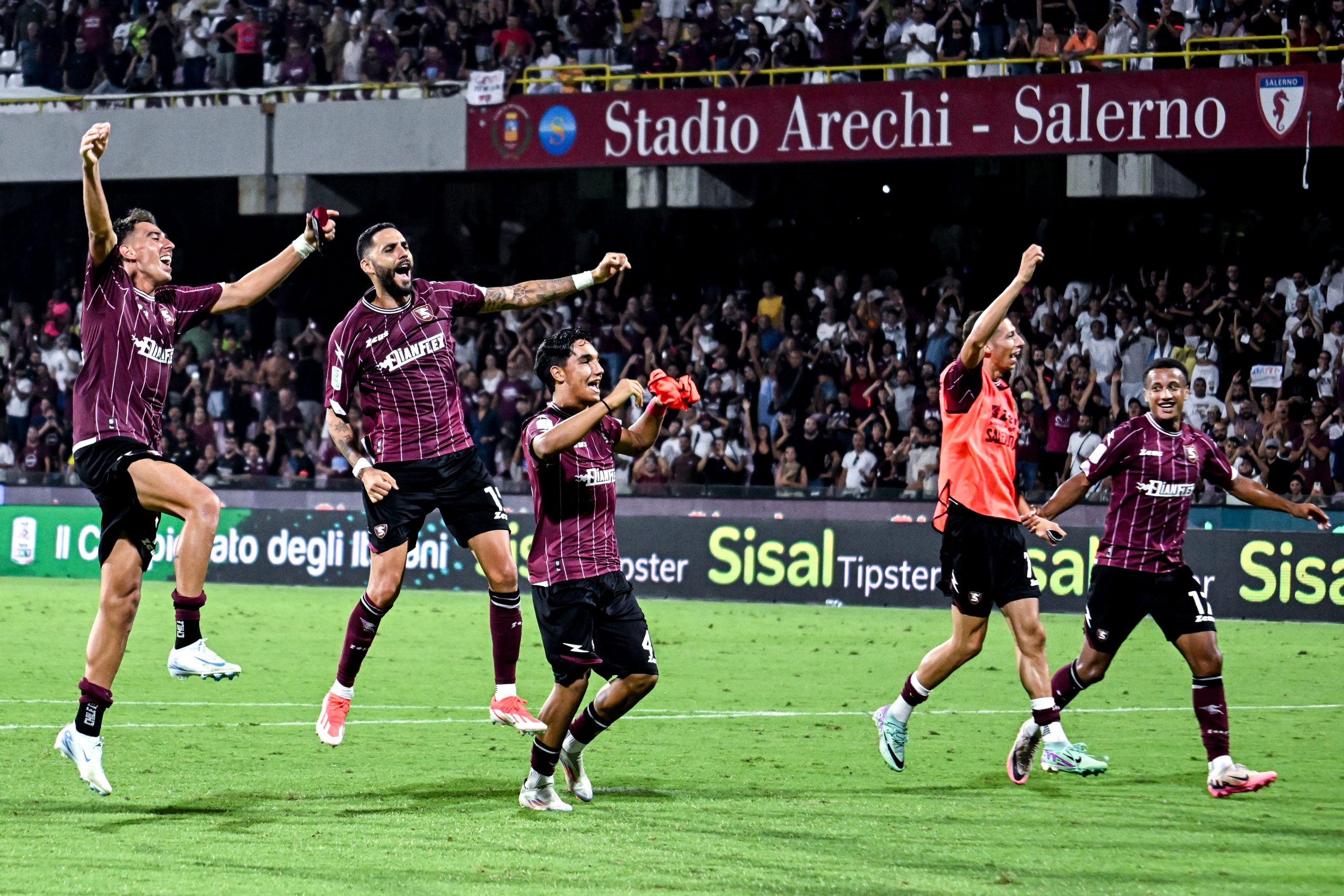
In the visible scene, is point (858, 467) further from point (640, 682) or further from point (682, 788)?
point (640, 682)

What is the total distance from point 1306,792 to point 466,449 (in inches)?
173

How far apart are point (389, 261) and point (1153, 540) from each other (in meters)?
4.01

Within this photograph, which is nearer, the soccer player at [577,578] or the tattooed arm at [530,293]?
the soccer player at [577,578]

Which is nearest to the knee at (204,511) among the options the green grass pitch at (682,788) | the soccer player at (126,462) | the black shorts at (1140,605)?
the soccer player at (126,462)

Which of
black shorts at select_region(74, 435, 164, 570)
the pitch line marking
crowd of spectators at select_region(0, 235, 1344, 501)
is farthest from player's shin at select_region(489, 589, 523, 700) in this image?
crowd of spectators at select_region(0, 235, 1344, 501)

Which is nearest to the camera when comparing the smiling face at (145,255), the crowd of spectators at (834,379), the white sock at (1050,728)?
the smiling face at (145,255)

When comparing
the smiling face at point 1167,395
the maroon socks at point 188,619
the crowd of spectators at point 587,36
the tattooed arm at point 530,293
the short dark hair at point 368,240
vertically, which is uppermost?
the crowd of spectators at point 587,36

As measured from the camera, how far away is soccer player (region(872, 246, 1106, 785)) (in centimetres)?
919

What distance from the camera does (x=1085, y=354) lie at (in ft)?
71.5

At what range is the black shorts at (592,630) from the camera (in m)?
8.10

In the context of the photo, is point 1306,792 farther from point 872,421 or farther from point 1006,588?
point 872,421

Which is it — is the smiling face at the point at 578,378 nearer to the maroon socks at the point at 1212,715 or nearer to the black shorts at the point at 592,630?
the black shorts at the point at 592,630

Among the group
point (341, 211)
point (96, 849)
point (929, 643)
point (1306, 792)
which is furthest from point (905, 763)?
point (341, 211)

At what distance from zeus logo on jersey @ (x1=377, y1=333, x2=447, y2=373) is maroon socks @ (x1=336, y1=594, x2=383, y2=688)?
1145mm
